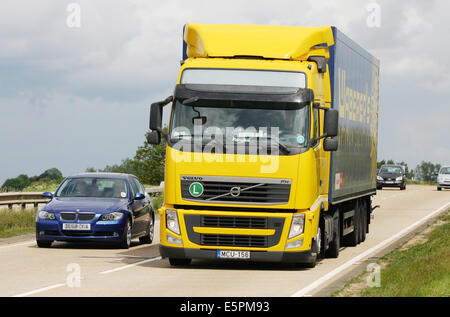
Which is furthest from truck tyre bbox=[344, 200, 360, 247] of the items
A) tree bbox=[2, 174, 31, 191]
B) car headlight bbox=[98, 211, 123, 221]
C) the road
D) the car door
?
tree bbox=[2, 174, 31, 191]

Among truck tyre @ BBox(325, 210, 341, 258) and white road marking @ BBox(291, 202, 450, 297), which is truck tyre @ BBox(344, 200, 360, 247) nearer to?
white road marking @ BBox(291, 202, 450, 297)

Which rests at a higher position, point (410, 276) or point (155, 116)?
point (155, 116)

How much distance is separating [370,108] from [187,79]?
8.39 meters

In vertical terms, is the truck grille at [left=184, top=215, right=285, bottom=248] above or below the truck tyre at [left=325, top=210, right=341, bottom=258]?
above

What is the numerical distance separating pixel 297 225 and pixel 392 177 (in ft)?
174

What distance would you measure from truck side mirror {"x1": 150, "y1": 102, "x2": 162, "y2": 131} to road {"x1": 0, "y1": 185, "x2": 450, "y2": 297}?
228 centimetres

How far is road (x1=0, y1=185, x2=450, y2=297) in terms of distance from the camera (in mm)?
12688

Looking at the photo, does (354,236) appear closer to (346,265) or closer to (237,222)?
(346,265)

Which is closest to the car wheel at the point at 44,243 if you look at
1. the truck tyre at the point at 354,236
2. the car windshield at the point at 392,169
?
the truck tyre at the point at 354,236

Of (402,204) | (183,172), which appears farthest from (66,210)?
(402,204)

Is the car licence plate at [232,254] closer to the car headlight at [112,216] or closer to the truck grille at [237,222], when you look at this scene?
the truck grille at [237,222]

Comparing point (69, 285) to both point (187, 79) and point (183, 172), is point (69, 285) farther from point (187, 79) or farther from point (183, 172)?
point (187, 79)

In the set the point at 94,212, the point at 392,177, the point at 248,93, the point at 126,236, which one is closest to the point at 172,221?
the point at 248,93

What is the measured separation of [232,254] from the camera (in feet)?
50.8
